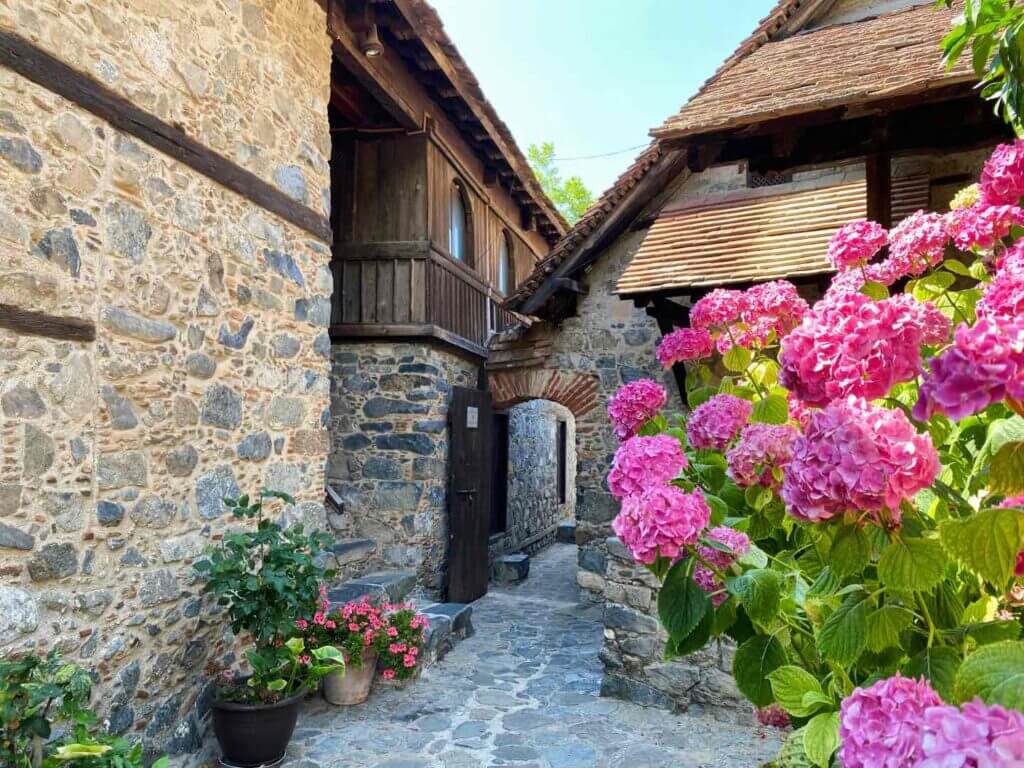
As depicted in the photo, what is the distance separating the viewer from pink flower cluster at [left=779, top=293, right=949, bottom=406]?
1.09 metres

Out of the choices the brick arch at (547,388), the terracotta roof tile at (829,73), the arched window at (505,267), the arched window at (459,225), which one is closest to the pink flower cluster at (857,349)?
the terracotta roof tile at (829,73)

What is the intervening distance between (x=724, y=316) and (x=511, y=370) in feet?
19.7

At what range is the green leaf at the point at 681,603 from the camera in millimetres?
1457

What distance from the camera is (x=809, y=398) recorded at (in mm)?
1199

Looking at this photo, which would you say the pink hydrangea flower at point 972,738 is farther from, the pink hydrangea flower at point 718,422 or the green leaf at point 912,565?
the pink hydrangea flower at point 718,422

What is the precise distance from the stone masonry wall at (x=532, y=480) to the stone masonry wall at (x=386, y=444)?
106 inches

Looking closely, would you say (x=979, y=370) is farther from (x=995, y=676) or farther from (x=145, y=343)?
(x=145, y=343)

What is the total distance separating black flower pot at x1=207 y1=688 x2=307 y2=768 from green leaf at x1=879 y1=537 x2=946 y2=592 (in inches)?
134

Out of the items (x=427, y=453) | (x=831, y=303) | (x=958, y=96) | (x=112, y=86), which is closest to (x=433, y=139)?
(x=427, y=453)

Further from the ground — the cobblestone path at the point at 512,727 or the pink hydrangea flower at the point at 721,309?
the pink hydrangea flower at the point at 721,309

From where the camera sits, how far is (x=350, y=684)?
465 centimetres

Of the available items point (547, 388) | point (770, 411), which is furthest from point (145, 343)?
point (547, 388)

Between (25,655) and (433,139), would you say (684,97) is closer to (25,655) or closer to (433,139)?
(433,139)

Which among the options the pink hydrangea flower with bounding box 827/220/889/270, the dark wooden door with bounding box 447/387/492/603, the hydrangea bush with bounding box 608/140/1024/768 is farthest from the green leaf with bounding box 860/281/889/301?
the dark wooden door with bounding box 447/387/492/603
